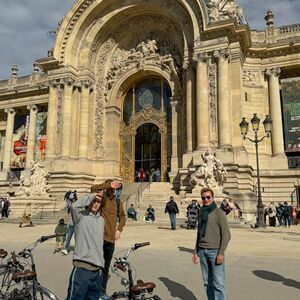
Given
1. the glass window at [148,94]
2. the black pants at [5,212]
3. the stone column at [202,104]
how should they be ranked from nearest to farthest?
1. the stone column at [202,104]
2. the black pants at [5,212]
3. the glass window at [148,94]

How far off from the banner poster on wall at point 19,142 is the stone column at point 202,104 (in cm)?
1847

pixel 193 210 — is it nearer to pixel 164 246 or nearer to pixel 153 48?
pixel 164 246

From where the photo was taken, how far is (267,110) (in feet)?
80.1

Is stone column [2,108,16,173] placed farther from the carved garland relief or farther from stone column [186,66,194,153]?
stone column [186,66,194,153]

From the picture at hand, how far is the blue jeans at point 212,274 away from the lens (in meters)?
Answer: 4.25

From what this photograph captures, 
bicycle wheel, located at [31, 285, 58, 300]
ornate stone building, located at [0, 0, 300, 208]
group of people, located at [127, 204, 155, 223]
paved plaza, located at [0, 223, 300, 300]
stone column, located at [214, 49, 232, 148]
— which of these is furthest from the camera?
ornate stone building, located at [0, 0, 300, 208]

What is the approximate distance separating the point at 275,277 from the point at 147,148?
836 inches

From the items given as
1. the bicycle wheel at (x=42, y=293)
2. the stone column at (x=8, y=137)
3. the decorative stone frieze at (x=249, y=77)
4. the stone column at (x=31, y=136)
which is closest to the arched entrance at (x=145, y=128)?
the decorative stone frieze at (x=249, y=77)

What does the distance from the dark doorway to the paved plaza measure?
15223 mm

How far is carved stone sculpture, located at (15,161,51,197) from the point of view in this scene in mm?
22344

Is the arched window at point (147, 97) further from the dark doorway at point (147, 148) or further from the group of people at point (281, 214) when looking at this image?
the group of people at point (281, 214)

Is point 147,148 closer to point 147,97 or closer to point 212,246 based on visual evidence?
point 147,97

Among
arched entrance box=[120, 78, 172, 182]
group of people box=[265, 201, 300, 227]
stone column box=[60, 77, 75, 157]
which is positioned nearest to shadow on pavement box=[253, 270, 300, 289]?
group of people box=[265, 201, 300, 227]

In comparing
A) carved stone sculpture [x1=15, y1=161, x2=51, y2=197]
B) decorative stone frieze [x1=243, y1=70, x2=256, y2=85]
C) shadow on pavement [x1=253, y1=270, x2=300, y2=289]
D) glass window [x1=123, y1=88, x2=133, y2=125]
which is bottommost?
shadow on pavement [x1=253, y1=270, x2=300, y2=289]
